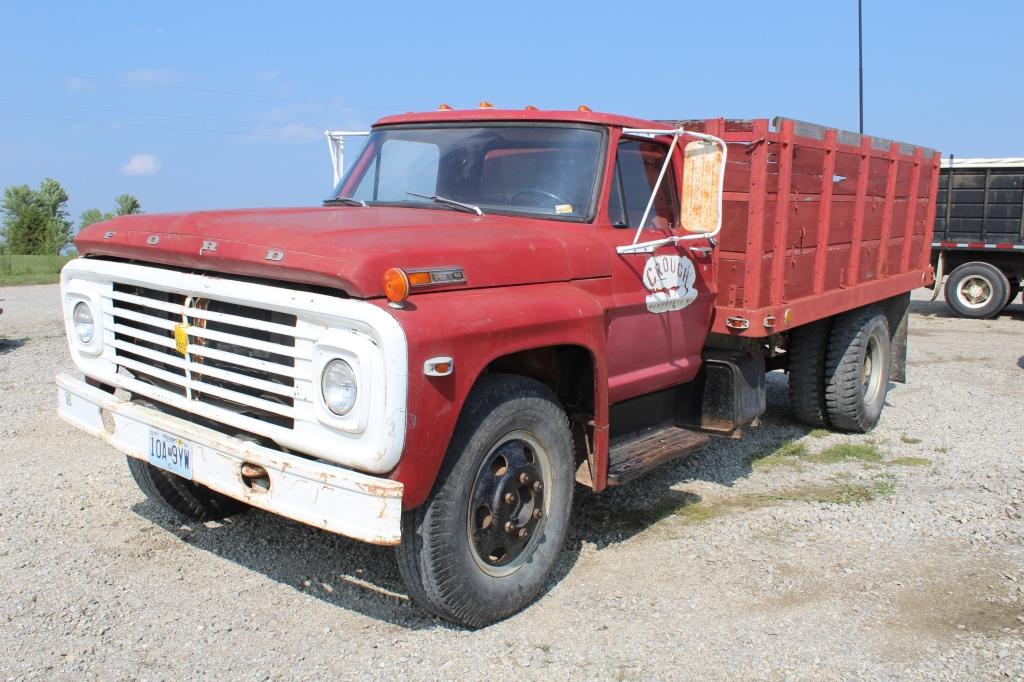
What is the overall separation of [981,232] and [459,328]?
1412 cm

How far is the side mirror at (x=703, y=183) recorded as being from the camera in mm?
4285

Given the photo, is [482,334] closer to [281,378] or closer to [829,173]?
[281,378]

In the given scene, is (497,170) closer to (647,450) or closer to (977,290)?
(647,450)

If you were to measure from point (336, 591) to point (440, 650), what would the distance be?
0.75 m

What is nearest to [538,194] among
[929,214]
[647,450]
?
[647,450]

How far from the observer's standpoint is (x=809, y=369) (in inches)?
272

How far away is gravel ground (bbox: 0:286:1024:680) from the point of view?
11.5ft

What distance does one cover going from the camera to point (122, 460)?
5.91 metres

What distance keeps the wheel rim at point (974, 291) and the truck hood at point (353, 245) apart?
13111 millimetres

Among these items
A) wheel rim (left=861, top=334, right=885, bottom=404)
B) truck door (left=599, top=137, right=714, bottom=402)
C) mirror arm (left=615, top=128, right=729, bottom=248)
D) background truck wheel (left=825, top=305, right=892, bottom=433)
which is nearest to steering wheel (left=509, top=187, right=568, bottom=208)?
truck door (left=599, top=137, right=714, bottom=402)

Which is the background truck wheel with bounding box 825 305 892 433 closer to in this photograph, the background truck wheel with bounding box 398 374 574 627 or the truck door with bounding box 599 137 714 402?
the truck door with bounding box 599 137 714 402

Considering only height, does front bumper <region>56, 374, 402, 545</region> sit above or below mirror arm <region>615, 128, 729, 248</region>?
below

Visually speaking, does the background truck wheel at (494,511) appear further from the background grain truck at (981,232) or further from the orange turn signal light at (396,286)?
the background grain truck at (981,232)

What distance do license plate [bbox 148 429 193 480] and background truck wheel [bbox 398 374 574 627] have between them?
0.93m
